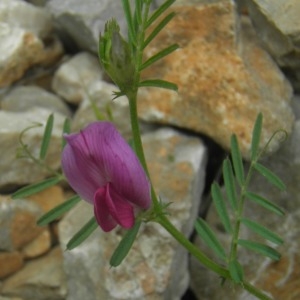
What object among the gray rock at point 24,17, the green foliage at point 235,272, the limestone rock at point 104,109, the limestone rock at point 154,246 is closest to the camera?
the green foliage at point 235,272

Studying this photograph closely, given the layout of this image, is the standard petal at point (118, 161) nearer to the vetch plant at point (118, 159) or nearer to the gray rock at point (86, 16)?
the vetch plant at point (118, 159)

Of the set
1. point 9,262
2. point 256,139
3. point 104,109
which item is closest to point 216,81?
point 104,109

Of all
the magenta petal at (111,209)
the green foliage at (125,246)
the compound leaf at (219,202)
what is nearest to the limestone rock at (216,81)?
the compound leaf at (219,202)

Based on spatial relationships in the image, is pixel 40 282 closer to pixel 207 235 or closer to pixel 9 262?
pixel 9 262

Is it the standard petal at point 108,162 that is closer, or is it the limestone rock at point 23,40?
the standard petal at point 108,162

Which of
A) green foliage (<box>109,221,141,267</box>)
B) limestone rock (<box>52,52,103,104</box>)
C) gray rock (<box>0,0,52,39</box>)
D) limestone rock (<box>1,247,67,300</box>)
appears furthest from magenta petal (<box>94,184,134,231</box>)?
gray rock (<box>0,0,52,39</box>)

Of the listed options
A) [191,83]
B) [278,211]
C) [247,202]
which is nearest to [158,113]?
[191,83]
